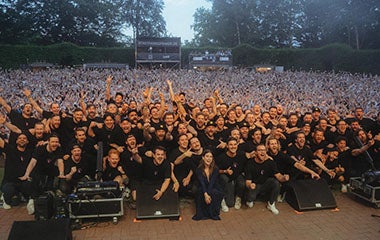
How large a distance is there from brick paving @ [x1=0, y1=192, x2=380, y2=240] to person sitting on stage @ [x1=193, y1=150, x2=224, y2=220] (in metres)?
0.18

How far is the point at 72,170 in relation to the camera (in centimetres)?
Answer: 606

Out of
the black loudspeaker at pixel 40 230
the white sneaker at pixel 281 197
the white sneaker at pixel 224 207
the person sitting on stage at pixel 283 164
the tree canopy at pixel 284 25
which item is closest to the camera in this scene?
the black loudspeaker at pixel 40 230

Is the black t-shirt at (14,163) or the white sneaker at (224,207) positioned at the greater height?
the black t-shirt at (14,163)

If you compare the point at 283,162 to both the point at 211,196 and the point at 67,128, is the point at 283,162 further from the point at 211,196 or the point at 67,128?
the point at 67,128

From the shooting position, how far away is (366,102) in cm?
1405

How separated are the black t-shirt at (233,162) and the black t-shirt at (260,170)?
19cm

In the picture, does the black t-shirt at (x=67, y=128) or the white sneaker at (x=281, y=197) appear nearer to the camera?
the white sneaker at (x=281, y=197)

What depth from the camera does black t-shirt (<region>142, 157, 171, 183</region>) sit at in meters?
6.17

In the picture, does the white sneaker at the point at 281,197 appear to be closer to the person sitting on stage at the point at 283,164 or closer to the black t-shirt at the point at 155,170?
the person sitting on stage at the point at 283,164

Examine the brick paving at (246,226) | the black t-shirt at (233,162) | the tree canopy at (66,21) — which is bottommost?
the brick paving at (246,226)

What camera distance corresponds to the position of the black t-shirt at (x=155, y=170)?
20.2ft

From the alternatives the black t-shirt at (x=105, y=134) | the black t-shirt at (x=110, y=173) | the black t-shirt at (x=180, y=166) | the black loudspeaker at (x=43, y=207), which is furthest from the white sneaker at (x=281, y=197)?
the black loudspeaker at (x=43, y=207)

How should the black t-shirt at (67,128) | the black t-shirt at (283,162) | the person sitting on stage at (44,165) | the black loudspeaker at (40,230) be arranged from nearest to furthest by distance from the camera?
1. the black loudspeaker at (40,230)
2. the person sitting on stage at (44,165)
3. the black t-shirt at (283,162)
4. the black t-shirt at (67,128)

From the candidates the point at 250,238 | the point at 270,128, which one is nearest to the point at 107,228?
the point at 250,238
